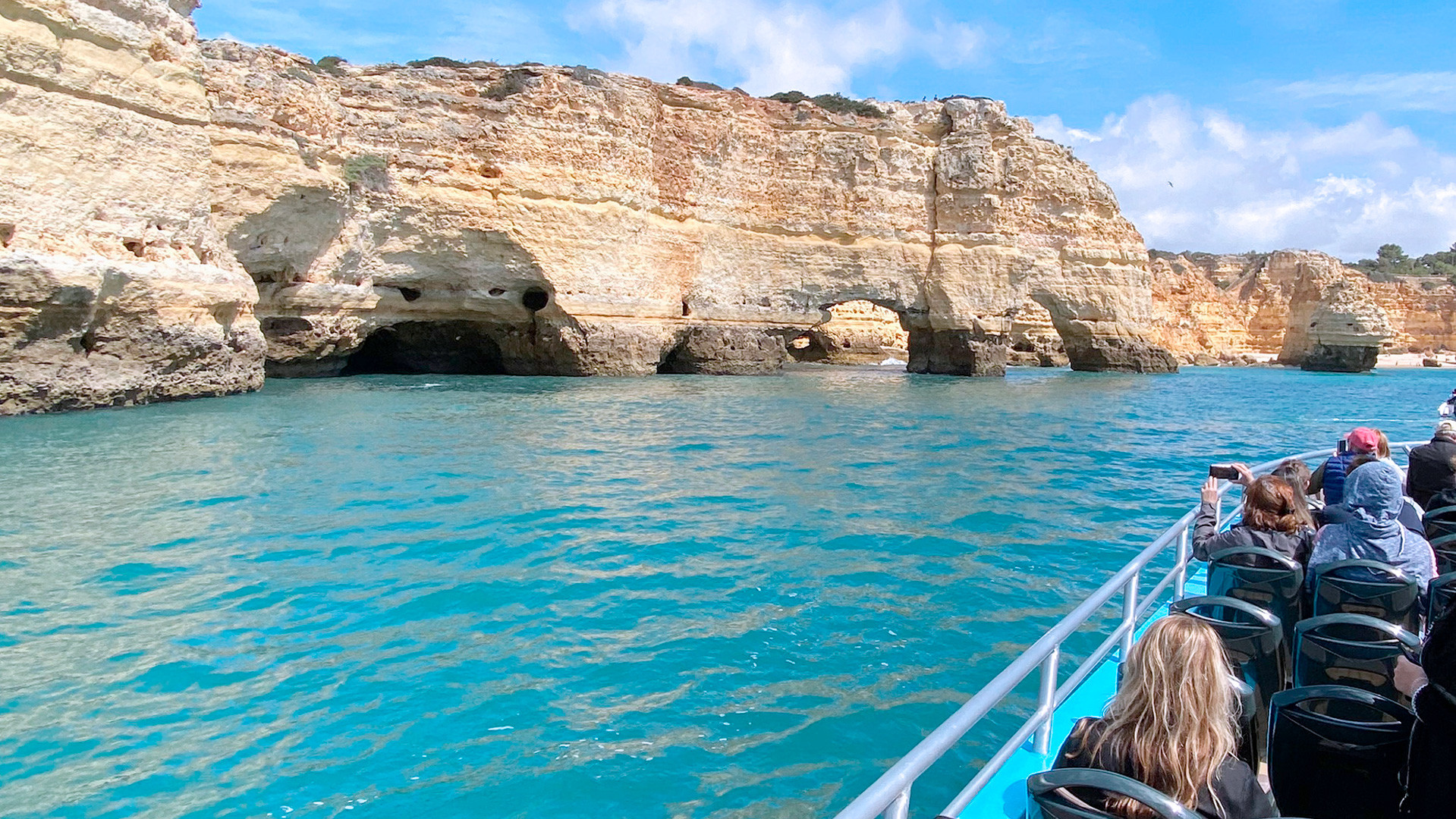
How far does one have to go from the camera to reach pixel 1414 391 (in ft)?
123

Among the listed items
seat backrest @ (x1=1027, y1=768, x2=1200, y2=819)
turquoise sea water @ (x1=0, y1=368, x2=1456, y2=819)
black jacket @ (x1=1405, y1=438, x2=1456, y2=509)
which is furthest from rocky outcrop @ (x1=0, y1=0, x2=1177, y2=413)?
→ black jacket @ (x1=1405, y1=438, x2=1456, y2=509)

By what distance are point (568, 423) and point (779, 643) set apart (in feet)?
36.5

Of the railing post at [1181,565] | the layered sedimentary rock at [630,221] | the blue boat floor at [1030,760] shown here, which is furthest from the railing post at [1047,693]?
the layered sedimentary rock at [630,221]

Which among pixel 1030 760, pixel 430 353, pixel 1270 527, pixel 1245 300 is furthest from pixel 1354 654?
pixel 1245 300

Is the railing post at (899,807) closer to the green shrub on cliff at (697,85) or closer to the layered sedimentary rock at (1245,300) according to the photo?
the green shrub on cliff at (697,85)

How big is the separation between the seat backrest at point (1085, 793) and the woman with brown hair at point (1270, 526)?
2659 millimetres

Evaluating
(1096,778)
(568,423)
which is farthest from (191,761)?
(568,423)

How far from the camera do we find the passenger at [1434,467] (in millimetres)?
6398

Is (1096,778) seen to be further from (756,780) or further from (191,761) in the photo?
(191,761)

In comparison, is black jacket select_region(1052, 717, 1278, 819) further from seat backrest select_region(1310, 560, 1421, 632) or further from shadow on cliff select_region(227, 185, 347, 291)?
shadow on cliff select_region(227, 185, 347, 291)

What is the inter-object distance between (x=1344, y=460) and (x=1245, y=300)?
75782 mm

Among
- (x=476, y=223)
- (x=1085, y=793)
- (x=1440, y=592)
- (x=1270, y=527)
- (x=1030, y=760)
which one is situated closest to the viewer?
(x=1085, y=793)

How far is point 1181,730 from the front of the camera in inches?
85.1

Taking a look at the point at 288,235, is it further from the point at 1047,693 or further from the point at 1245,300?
the point at 1245,300
